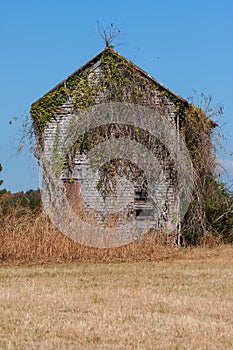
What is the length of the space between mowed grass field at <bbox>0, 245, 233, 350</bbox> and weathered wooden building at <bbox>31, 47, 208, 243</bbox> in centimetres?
493

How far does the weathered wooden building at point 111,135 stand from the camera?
18891mm

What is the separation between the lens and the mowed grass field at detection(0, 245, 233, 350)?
6934 mm

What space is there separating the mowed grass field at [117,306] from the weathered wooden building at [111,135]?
16.2ft

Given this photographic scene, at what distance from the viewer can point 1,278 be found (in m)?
12.1

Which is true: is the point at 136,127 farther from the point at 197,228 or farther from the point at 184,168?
the point at 197,228

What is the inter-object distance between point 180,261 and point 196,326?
7384 mm

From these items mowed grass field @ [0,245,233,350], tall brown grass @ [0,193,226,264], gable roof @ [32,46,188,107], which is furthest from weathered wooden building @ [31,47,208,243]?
mowed grass field @ [0,245,233,350]

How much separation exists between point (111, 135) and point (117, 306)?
1049cm

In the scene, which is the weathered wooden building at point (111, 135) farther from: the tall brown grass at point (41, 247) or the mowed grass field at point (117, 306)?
the mowed grass field at point (117, 306)

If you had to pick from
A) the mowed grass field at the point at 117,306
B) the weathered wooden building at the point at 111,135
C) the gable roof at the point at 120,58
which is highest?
the gable roof at the point at 120,58

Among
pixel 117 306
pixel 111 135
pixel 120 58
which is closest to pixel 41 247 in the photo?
pixel 117 306

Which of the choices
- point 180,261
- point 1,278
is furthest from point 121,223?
point 1,278

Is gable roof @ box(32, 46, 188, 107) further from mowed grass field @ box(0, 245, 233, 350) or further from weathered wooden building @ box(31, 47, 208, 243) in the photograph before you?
mowed grass field @ box(0, 245, 233, 350)

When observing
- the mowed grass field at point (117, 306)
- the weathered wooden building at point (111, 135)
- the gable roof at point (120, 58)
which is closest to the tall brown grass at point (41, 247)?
the mowed grass field at point (117, 306)
